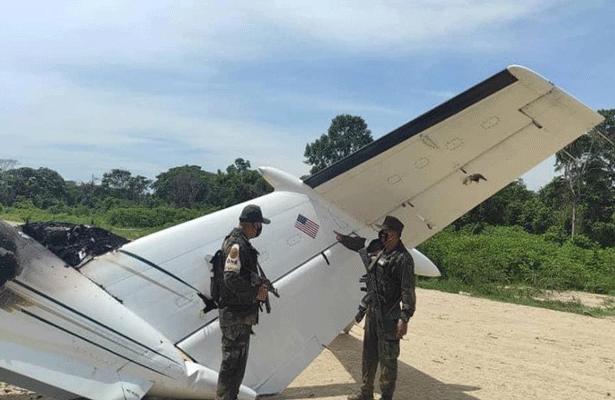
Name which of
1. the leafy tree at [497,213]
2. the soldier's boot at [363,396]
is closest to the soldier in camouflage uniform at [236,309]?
the soldier's boot at [363,396]

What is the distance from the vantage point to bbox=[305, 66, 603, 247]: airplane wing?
4.07 meters

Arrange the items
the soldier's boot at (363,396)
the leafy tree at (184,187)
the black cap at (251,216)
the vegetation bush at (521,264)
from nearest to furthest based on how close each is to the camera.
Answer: the black cap at (251,216), the soldier's boot at (363,396), the vegetation bush at (521,264), the leafy tree at (184,187)

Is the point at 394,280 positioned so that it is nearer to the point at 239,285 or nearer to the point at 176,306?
the point at 239,285

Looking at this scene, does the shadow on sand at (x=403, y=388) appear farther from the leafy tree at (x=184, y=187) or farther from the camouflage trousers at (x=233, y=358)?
the leafy tree at (x=184, y=187)

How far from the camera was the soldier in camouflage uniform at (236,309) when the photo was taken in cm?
392

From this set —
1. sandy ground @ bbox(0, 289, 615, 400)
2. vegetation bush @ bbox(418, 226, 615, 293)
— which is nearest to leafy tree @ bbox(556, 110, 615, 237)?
vegetation bush @ bbox(418, 226, 615, 293)

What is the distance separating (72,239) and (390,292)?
9.34 ft

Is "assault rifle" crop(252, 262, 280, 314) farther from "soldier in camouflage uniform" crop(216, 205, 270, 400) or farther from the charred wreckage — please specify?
the charred wreckage

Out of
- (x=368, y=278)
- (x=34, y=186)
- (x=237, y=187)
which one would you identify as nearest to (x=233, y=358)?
(x=368, y=278)

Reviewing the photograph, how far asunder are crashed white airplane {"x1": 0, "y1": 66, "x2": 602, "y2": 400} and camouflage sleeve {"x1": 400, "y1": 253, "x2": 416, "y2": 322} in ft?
1.41

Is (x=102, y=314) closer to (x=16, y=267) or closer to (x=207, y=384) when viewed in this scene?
(x=16, y=267)

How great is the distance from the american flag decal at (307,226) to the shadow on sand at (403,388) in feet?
5.73

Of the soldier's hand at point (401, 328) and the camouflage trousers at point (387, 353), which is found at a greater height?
the soldier's hand at point (401, 328)

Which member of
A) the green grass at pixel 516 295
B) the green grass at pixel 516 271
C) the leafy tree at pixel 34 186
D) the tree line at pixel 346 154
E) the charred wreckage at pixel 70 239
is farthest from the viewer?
the leafy tree at pixel 34 186
